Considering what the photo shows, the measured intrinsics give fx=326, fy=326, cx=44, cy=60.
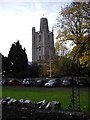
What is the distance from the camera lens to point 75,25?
2428 centimetres

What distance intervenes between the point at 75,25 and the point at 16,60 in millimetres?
23316

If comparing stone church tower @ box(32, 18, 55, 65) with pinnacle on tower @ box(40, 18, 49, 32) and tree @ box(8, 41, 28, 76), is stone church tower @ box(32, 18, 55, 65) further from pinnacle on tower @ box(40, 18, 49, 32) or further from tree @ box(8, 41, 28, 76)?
tree @ box(8, 41, 28, 76)

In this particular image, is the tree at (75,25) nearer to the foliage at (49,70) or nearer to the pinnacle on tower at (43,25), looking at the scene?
the foliage at (49,70)

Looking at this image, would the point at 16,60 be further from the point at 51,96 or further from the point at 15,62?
the point at 51,96

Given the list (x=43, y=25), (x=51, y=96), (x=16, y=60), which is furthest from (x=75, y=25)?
(x=43, y=25)

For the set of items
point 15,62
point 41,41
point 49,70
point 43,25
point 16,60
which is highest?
point 43,25

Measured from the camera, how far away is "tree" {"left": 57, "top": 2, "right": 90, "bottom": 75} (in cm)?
2181

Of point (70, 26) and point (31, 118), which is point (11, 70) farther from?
point (31, 118)

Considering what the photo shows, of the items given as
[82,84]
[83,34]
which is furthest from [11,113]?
[82,84]

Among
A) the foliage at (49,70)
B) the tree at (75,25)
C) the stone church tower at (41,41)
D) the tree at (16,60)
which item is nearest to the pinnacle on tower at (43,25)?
the stone church tower at (41,41)

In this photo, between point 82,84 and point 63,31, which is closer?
point 63,31

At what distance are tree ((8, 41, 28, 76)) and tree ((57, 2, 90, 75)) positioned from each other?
2205cm

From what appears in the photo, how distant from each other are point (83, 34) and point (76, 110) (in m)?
11.1

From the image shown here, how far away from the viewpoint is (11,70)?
47.5m
